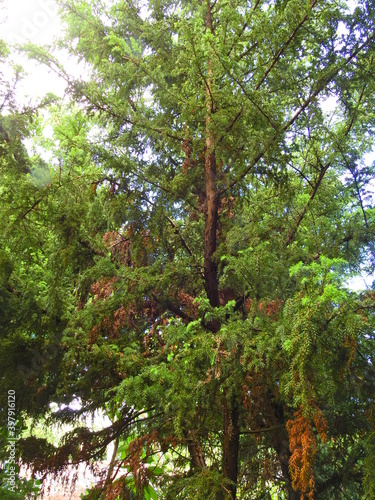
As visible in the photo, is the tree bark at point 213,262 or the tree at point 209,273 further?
the tree bark at point 213,262

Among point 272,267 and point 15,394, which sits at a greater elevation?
point 272,267

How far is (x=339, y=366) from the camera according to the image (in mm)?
2998

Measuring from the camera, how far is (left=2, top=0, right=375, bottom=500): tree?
3391mm

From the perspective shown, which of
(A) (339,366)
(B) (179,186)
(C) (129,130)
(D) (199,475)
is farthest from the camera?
(C) (129,130)

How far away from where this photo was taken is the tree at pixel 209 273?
339 cm

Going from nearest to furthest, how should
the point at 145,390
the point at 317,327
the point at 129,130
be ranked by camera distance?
1. the point at 317,327
2. the point at 145,390
3. the point at 129,130

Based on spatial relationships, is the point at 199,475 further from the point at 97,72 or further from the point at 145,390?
the point at 97,72

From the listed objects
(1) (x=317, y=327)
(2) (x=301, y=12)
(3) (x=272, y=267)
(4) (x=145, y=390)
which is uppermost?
(2) (x=301, y=12)

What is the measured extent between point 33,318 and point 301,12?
4817 millimetres

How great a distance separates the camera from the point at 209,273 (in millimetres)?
5391

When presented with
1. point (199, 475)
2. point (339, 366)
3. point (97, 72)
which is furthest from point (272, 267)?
point (97, 72)

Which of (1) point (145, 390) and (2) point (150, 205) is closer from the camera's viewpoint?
(1) point (145, 390)

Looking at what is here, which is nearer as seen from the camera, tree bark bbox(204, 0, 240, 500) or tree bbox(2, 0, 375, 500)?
Result: tree bbox(2, 0, 375, 500)

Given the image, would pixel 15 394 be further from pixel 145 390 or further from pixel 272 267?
pixel 272 267
